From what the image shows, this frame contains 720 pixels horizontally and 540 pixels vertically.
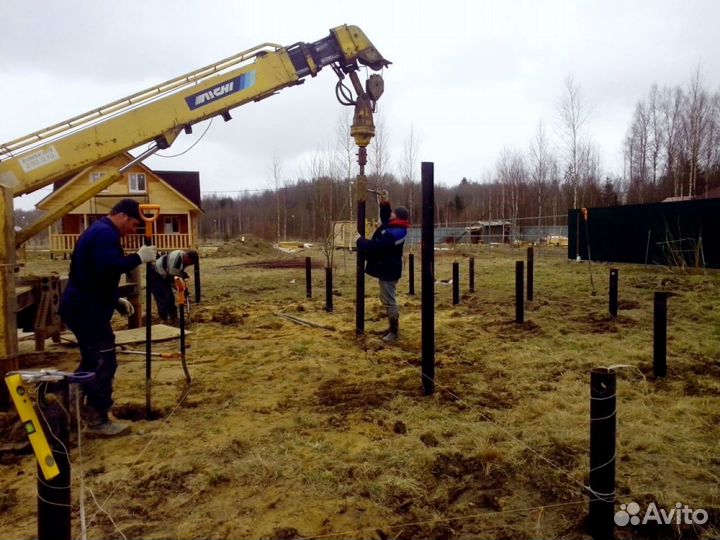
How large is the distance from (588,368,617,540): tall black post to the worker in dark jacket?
15.6 ft

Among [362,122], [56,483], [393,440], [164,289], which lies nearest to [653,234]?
[362,122]

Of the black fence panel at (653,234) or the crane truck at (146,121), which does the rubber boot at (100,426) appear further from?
the black fence panel at (653,234)

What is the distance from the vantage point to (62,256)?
34.8m

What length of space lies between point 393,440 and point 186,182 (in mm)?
39110

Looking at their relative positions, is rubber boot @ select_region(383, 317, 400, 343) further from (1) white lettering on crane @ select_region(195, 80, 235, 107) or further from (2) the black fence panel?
(2) the black fence panel

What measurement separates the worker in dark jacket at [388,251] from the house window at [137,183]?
31306 mm

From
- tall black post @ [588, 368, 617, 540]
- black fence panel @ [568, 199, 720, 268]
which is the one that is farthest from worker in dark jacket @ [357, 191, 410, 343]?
black fence panel @ [568, 199, 720, 268]

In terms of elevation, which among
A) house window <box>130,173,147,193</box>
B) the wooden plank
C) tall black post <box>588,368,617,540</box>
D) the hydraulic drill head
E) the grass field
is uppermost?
house window <box>130,173,147,193</box>

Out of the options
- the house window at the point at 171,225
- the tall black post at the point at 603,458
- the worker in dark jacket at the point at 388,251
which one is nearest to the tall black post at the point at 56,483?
the tall black post at the point at 603,458

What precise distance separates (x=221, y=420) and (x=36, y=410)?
253cm

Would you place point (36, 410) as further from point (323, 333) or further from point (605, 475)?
point (323, 333)

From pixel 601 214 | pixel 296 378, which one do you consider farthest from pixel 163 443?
pixel 601 214

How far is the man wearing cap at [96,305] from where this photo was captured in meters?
4.41

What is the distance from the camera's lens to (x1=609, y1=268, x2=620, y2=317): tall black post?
Answer: 350 inches
